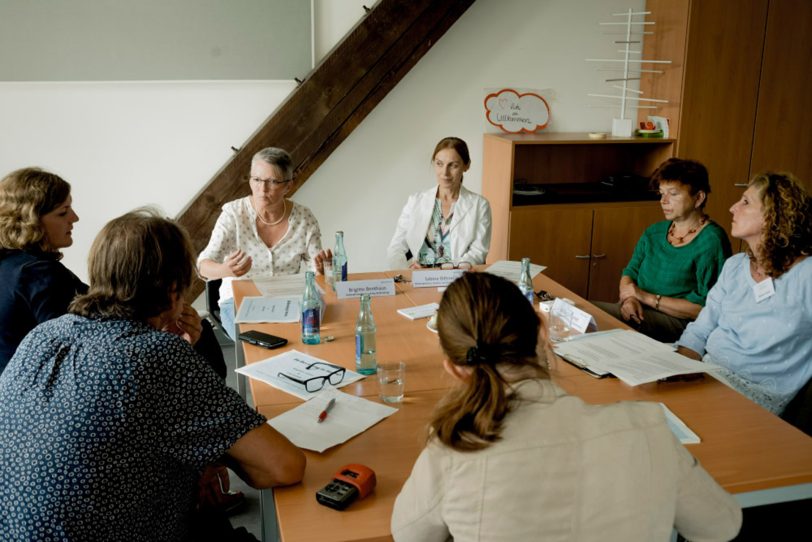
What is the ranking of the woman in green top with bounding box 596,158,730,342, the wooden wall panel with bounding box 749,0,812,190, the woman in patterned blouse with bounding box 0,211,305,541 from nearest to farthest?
the woman in patterned blouse with bounding box 0,211,305,541 → the woman in green top with bounding box 596,158,730,342 → the wooden wall panel with bounding box 749,0,812,190

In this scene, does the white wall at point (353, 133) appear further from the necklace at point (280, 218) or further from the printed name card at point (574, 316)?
the printed name card at point (574, 316)

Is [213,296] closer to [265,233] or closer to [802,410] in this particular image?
[265,233]

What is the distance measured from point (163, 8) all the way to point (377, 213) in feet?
5.59

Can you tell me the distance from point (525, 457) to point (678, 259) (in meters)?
2.31

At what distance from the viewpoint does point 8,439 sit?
1340 millimetres

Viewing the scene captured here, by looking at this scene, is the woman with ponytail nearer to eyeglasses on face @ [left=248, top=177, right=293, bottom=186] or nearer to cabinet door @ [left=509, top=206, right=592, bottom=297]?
eyeglasses on face @ [left=248, top=177, right=293, bottom=186]

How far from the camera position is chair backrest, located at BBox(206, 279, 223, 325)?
11.1 ft

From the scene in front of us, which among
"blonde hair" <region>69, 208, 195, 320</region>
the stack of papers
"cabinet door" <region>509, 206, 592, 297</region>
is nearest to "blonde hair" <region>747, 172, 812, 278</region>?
the stack of papers

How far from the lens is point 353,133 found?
174 inches

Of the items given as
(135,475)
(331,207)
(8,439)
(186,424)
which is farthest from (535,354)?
(331,207)

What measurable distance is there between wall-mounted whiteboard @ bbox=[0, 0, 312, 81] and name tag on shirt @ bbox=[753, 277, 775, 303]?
2825 millimetres

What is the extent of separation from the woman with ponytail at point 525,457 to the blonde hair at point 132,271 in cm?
62

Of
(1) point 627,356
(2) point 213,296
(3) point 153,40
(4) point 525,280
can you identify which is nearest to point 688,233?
(4) point 525,280

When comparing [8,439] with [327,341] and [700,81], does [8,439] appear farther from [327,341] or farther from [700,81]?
[700,81]
